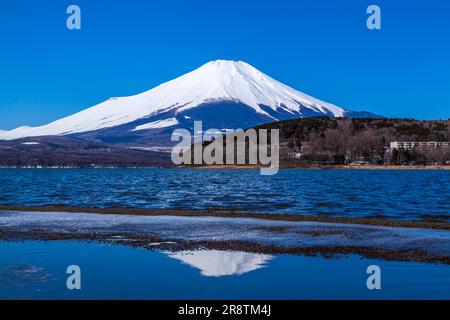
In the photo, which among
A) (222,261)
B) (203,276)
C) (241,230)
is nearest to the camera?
(203,276)

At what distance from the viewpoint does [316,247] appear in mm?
22609

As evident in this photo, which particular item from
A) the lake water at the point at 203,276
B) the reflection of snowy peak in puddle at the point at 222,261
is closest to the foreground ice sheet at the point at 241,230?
the reflection of snowy peak in puddle at the point at 222,261

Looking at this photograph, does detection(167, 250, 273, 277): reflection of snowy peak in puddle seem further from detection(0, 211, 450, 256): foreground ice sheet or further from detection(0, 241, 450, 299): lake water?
detection(0, 211, 450, 256): foreground ice sheet

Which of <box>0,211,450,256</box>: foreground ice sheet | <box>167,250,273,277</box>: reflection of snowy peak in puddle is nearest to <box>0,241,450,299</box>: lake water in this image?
<box>167,250,273,277</box>: reflection of snowy peak in puddle

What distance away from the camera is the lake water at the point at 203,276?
48.3 feet

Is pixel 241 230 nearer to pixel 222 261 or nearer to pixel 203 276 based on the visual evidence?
pixel 222 261

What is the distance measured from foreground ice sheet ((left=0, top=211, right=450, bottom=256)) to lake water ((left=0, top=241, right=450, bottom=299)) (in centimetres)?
413

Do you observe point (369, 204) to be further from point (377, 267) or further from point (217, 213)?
point (377, 267)

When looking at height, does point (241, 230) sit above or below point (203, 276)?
below

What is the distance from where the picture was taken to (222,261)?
19297 mm

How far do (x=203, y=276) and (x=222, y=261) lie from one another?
255 centimetres

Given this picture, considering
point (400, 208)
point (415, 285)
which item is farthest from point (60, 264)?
point (400, 208)

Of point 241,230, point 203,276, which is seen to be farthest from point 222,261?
point 241,230
